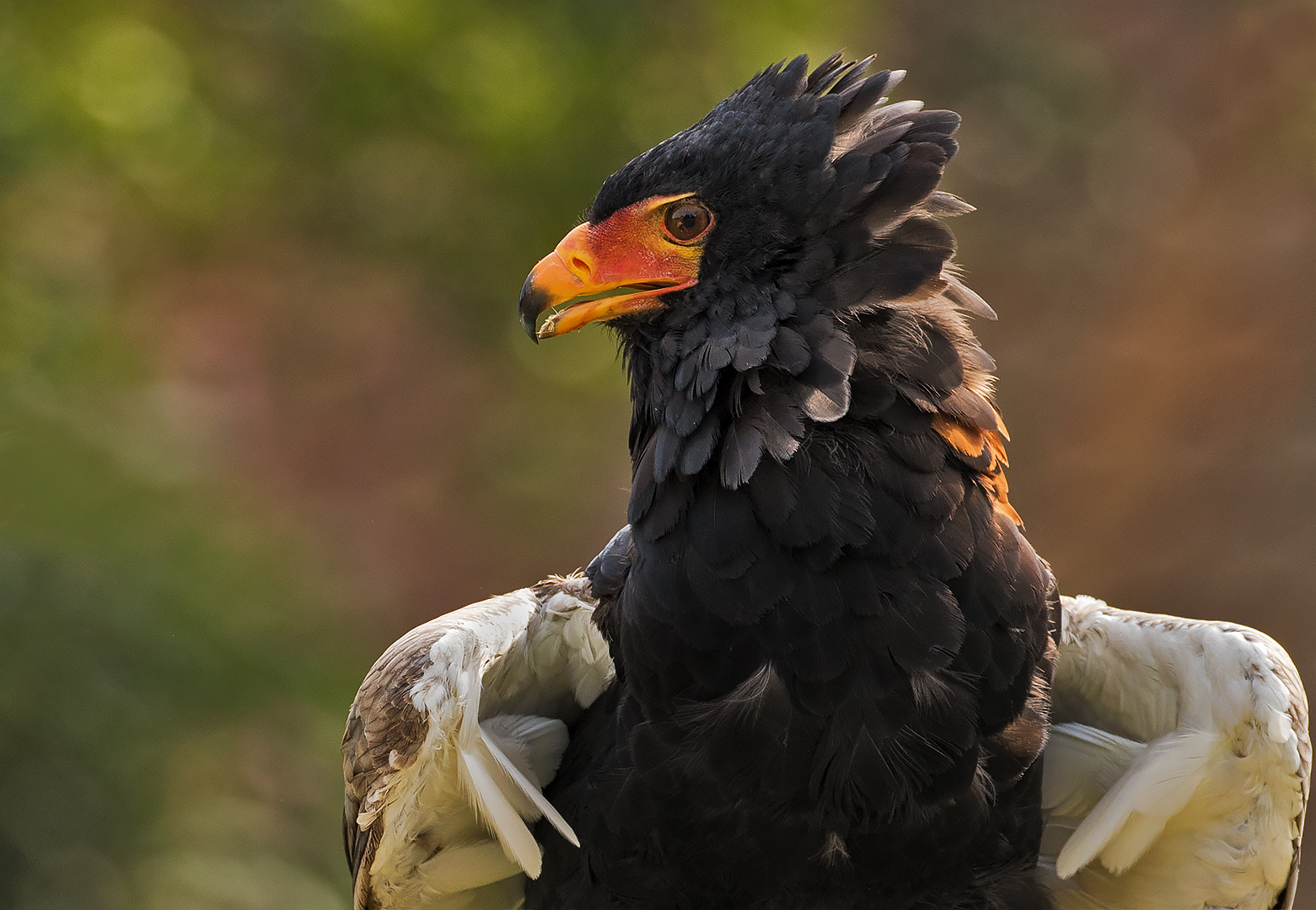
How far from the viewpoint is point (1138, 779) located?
265 centimetres

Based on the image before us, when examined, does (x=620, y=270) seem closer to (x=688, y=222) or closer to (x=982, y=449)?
(x=688, y=222)

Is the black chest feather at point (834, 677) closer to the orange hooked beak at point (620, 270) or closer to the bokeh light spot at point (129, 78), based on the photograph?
the orange hooked beak at point (620, 270)

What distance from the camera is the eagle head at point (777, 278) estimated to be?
7.58ft

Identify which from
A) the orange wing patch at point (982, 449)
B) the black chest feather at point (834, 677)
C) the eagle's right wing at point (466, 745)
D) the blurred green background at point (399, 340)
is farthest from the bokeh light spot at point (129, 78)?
the orange wing patch at point (982, 449)

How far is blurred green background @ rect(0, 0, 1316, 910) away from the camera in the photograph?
13.1ft

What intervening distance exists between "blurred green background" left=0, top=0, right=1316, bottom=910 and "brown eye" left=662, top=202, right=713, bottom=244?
2.36 meters

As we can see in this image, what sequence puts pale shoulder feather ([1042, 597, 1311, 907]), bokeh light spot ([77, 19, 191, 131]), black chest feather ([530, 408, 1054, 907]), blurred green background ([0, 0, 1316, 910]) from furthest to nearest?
bokeh light spot ([77, 19, 191, 131]), blurred green background ([0, 0, 1316, 910]), pale shoulder feather ([1042, 597, 1311, 907]), black chest feather ([530, 408, 1054, 907])

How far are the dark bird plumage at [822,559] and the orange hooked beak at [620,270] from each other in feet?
0.09

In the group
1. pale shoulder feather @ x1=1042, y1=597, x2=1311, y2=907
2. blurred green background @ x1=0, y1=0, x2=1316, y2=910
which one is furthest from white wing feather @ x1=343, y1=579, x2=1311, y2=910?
blurred green background @ x1=0, y1=0, x2=1316, y2=910

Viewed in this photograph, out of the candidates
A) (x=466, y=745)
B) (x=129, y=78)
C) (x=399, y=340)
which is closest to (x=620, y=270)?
(x=466, y=745)

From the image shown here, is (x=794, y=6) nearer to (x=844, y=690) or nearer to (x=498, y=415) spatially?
(x=498, y=415)

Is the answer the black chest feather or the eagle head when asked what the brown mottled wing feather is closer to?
the black chest feather

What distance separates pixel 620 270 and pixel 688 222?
0.18m

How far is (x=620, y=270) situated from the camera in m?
2.56
